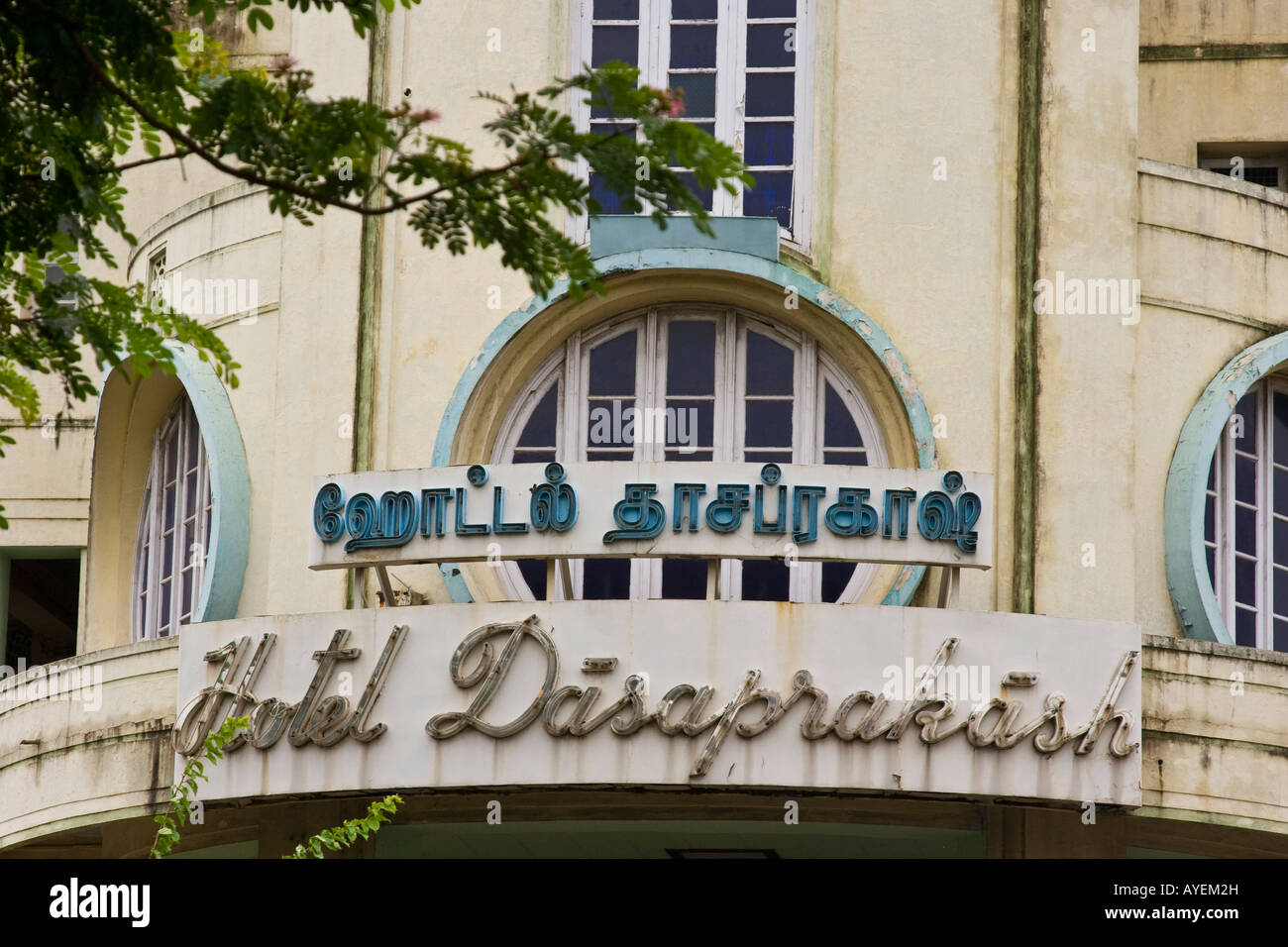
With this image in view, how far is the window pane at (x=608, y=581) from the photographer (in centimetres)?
1928

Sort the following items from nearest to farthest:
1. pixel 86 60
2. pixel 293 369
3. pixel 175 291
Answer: pixel 86 60 → pixel 293 369 → pixel 175 291

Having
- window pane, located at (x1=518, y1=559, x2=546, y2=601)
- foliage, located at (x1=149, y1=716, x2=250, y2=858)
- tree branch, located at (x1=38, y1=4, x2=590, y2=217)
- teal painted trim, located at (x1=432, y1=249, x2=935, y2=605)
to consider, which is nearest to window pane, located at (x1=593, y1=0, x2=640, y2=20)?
teal painted trim, located at (x1=432, y1=249, x2=935, y2=605)

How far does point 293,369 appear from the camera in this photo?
66.0 ft

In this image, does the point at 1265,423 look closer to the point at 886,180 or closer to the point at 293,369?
the point at 886,180

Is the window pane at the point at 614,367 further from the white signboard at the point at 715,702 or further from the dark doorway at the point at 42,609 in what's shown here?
the dark doorway at the point at 42,609

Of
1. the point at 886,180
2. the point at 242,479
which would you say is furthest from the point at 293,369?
the point at 886,180

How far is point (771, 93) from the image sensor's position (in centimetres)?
2003

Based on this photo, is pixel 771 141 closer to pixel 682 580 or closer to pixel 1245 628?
pixel 682 580

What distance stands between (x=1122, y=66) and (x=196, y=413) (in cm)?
838

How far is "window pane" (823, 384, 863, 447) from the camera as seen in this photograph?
1959 cm

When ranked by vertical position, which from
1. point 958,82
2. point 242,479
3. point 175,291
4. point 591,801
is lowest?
point 591,801

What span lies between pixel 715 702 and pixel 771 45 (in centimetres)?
603

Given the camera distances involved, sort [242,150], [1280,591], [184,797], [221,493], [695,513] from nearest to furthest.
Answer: [242,150] → [184,797] → [695,513] → [221,493] → [1280,591]

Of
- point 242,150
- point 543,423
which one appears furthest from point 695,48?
point 242,150
